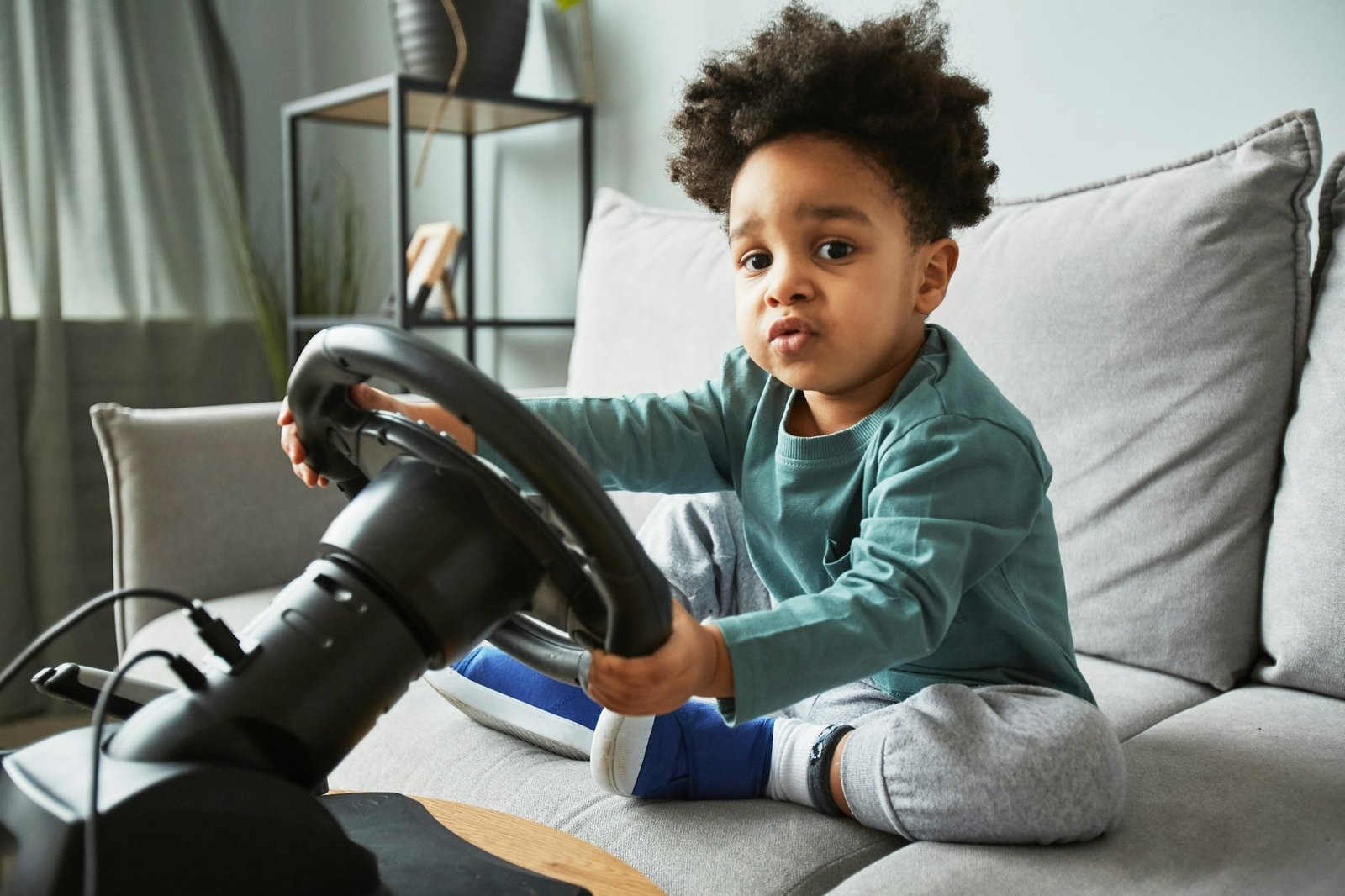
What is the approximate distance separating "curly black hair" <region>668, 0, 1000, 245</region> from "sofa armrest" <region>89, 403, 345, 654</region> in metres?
0.84

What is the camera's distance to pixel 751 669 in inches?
27.6

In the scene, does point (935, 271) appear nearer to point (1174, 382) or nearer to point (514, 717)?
point (1174, 382)

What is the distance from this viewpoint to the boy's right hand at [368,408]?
730mm

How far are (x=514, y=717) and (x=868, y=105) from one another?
23.1 inches

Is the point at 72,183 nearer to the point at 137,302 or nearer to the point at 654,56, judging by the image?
the point at 137,302

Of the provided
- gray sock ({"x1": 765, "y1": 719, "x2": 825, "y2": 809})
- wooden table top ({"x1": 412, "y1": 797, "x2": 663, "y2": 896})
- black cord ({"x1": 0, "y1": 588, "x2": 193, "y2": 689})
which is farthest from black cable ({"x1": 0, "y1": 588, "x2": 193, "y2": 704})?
gray sock ({"x1": 765, "y1": 719, "x2": 825, "y2": 809})

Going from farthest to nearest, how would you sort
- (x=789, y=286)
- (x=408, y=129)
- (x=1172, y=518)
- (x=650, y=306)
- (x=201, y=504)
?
(x=408, y=129), (x=650, y=306), (x=201, y=504), (x=1172, y=518), (x=789, y=286)

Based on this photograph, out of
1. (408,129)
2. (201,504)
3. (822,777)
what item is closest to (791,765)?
(822,777)

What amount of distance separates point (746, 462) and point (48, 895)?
73 cm

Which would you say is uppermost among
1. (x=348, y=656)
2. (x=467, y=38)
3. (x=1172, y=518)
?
(x=467, y=38)

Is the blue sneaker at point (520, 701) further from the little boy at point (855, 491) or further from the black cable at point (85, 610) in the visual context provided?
the black cable at point (85, 610)

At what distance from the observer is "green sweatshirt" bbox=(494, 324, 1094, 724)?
2.42ft

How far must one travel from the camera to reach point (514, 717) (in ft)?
3.30

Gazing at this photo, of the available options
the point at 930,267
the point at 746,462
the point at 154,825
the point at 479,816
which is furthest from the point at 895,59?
the point at 154,825
